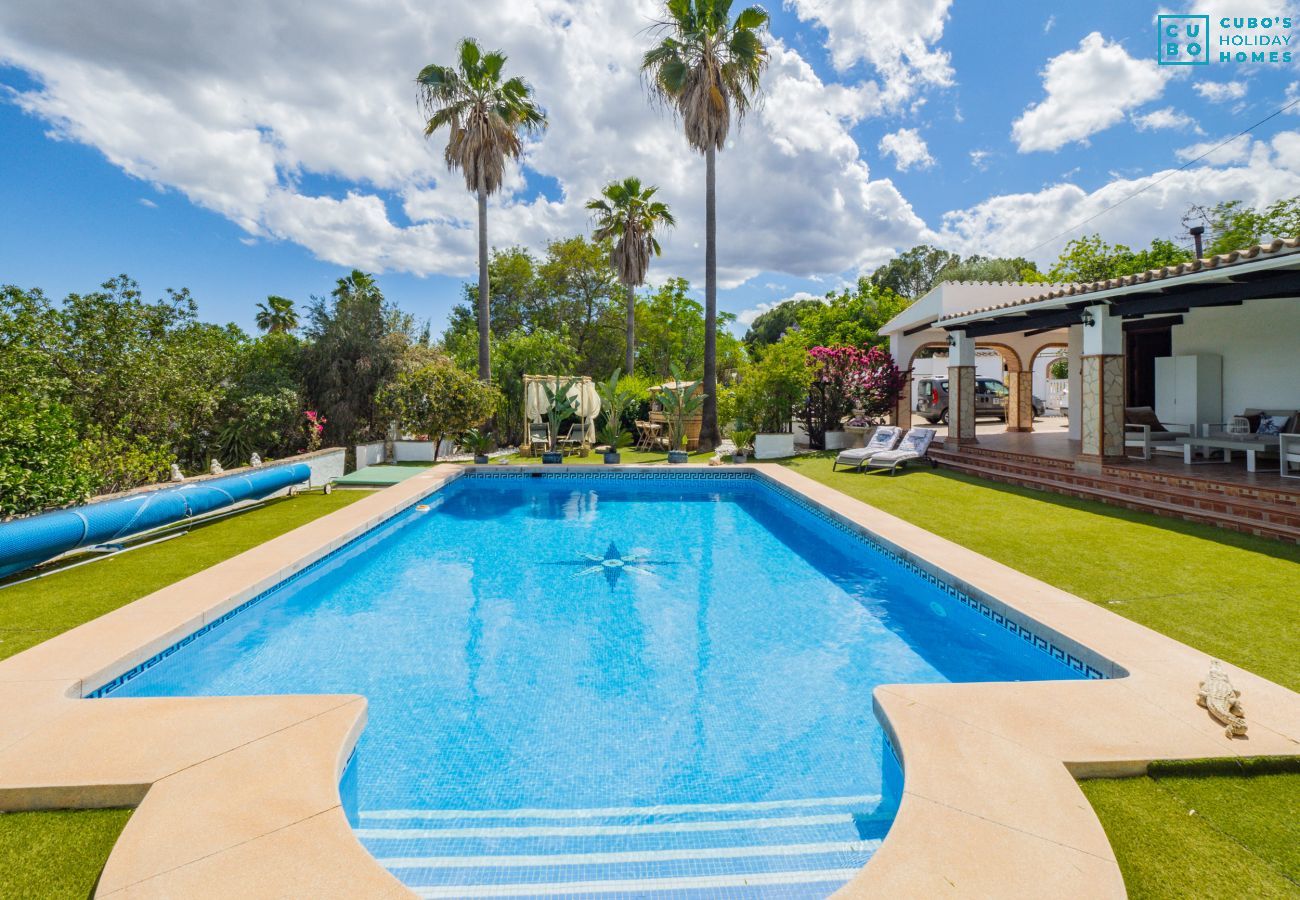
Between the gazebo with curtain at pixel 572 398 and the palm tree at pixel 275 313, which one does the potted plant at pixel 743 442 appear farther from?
the palm tree at pixel 275 313

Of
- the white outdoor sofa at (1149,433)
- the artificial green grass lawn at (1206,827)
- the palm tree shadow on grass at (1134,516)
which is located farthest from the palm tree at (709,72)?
the artificial green grass lawn at (1206,827)

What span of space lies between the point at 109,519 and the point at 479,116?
1610 cm

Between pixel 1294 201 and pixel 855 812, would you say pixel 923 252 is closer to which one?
pixel 1294 201

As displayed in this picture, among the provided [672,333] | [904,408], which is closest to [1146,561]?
[904,408]

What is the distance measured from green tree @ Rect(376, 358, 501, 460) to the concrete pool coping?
1219 centimetres

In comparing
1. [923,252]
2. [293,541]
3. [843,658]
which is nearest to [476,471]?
[293,541]

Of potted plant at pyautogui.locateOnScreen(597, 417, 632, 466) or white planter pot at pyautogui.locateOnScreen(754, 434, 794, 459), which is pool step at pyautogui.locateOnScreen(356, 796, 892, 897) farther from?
white planter pot at pyautogui.locateOnScreen(754, 434, 794, 459)

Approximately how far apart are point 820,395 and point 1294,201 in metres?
26.7

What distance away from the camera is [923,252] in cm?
6028

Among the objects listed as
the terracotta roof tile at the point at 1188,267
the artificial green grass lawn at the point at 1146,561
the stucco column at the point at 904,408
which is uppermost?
the terracotta roof tile at the point at 1188,267

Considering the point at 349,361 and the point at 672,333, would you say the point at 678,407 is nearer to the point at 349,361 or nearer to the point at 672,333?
the point at 349,361

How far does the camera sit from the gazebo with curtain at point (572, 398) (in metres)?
18.3

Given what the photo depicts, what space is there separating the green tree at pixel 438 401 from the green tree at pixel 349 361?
11.5 feet

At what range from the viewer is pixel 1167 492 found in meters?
9.25
